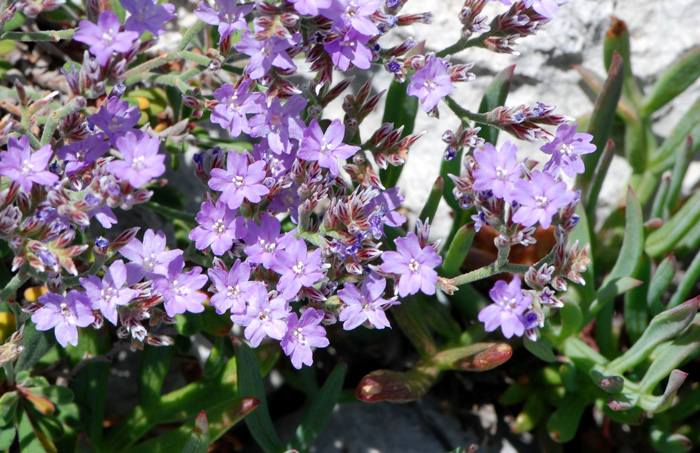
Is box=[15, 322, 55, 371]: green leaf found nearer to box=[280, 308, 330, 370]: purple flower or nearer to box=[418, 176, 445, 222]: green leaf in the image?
box=[280, 308, 330, 370]: purple flower

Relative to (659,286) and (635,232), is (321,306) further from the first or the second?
(659,286)

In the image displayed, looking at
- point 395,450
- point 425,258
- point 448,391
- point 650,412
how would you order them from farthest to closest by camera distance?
point 448,391 → point 395,450 → point 650,412 → point 425,258

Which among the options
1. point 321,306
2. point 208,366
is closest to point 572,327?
point 321,306

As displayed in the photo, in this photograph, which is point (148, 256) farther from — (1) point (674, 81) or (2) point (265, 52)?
(1) point (674, 81)

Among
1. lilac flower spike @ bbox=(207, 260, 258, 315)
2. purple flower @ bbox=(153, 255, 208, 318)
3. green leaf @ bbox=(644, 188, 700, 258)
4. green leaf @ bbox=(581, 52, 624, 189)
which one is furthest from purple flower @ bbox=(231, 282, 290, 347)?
green leaf @ bbox=(644, 188, 700, 258)

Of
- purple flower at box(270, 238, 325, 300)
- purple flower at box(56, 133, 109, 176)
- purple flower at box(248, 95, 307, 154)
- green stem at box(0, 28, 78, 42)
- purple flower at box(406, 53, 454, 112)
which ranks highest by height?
purple flower at box(406, 53, 454, 112)

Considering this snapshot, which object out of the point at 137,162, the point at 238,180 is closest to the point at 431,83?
the point at 238,180

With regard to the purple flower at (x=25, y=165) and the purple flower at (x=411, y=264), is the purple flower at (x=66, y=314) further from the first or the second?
the purple flower at (x=411, y=264)
